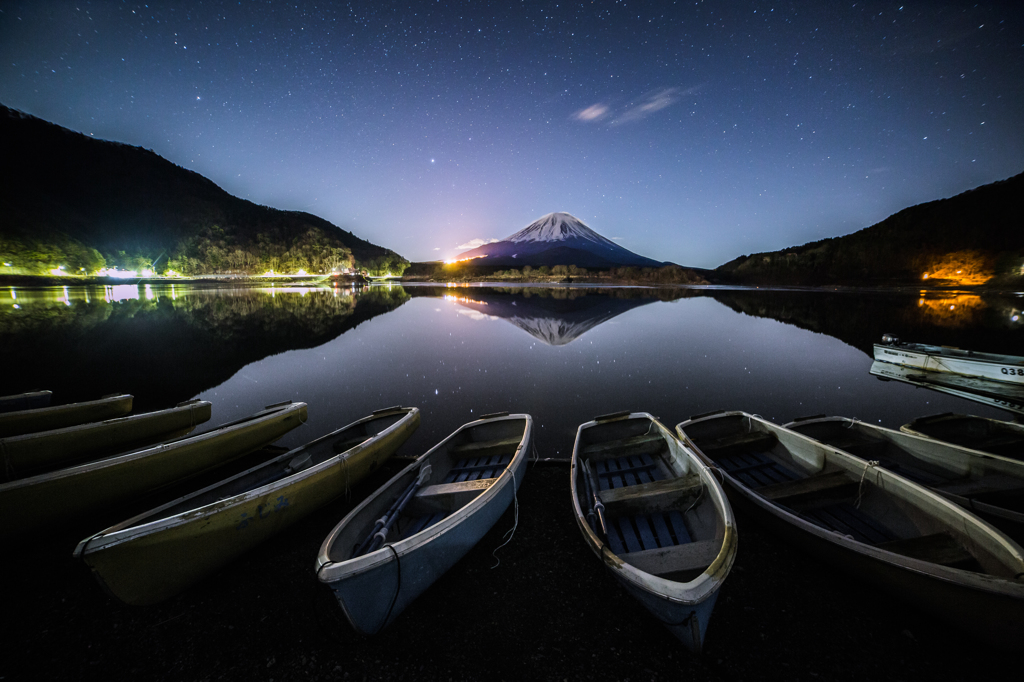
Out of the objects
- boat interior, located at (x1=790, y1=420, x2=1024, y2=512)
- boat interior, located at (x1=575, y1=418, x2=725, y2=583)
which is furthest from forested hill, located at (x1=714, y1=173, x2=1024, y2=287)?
boat interior, located at (x1=575, y1=418, x2=725, y2=583)

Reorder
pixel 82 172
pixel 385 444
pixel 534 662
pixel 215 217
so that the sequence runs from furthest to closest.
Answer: pixel 82 172 < pixel 215 217 < pixel 385 444 < pixel 534 662

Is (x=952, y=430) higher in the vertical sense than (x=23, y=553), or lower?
higher

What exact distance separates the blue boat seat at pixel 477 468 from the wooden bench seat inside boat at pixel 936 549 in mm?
5303

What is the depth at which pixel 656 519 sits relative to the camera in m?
5.30

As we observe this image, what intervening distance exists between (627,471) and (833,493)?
10.1 ft

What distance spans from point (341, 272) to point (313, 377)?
151 meters

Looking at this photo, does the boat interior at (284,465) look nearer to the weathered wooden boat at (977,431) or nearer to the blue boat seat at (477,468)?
the blue boat seat at (477,468)

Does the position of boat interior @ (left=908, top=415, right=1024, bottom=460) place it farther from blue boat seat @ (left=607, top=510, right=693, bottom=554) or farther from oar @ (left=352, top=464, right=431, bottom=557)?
oar @ (left=352, top=464, right=431, bottom=557)

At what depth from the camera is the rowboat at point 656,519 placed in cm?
347

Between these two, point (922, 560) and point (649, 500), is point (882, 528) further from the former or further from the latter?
point (649, 500)

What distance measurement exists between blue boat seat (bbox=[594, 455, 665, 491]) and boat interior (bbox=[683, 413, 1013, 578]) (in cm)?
132

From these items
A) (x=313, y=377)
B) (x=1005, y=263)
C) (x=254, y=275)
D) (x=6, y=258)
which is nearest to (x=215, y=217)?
(x=254, y=275)

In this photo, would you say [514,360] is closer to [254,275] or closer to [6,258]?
[6,258]

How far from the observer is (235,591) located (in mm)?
4746
